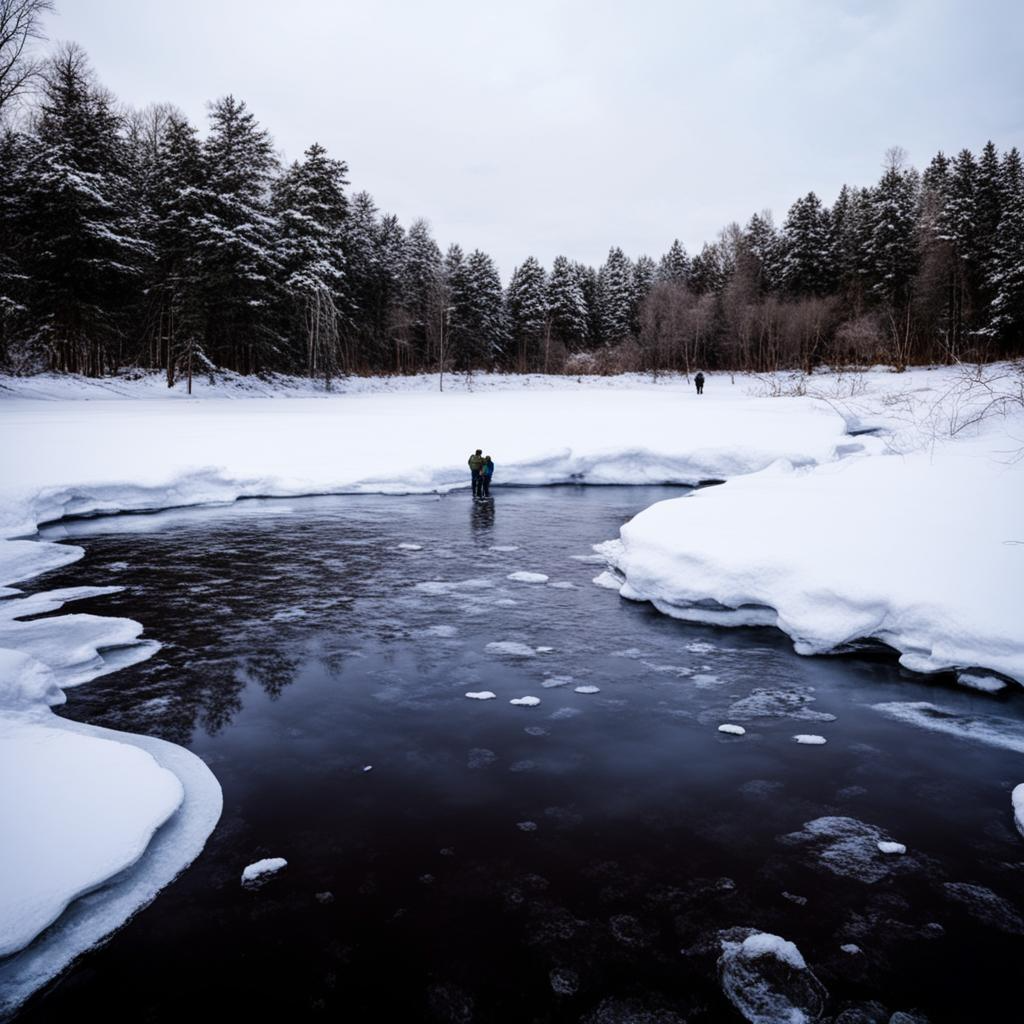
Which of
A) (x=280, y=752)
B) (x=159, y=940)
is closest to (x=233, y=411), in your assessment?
(x=280, y=752)

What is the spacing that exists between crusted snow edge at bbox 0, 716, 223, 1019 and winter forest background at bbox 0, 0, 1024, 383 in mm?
12576

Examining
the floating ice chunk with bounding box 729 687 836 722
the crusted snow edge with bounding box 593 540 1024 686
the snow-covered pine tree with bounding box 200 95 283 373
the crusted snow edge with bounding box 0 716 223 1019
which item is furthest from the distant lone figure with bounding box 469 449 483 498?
the snow-covered pine tree with bounding box 200 95 283 373

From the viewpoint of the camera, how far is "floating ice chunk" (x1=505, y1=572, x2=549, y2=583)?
34.5 ft

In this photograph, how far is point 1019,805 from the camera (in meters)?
4.66

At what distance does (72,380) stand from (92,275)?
495 centimetres

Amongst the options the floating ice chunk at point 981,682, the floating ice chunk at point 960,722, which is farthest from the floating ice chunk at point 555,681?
the floating ice chunk at point 981,682

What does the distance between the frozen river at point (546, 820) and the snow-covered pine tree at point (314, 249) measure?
98.7 ft

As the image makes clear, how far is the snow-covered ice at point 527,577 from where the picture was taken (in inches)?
414

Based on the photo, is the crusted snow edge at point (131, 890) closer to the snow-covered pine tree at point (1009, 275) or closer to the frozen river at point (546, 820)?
the frozen river at point (546, 820)

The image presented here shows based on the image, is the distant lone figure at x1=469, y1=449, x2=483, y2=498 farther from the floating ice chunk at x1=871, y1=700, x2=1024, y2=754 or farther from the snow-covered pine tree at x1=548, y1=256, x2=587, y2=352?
the snow-covered pine tree at x1=548, y1=256, x2=587, y2=352

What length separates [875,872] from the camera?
13.5ft

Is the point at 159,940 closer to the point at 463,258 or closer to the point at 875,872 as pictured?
the point at 875,872

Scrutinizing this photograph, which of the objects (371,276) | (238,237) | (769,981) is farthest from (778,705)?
(371,276)

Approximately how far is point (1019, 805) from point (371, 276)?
5483cm
